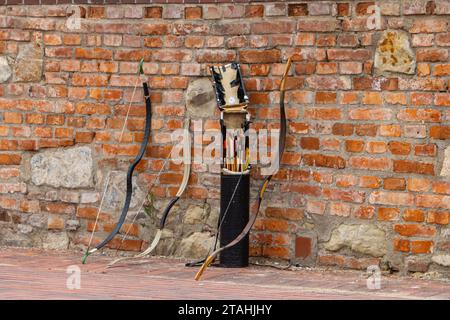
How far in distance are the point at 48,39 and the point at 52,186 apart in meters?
1.09

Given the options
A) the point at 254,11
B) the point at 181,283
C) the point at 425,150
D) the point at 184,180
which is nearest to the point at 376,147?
the point at 425,150

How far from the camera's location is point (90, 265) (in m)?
7.98

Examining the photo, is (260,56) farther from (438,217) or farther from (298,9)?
(438,217)

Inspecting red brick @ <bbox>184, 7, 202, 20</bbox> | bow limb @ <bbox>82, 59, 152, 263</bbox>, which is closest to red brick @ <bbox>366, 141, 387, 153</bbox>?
red brick @ <bbox>184, 7, 202, 20</bbox>

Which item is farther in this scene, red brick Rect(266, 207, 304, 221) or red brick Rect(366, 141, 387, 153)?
red brick Rect(266, 207, 304, 221)

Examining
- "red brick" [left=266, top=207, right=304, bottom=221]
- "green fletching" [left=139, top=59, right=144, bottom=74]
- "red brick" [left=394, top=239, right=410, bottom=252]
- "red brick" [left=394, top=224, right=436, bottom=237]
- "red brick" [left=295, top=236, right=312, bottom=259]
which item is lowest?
"red brick" [left=295, top=236, right=312, bottom=259]

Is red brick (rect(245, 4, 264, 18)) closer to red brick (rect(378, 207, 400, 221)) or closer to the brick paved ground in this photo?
red brick (rect(378, 207, 400, 221))

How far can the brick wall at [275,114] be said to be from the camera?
7.41 metres

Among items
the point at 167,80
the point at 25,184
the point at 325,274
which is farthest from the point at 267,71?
the point at 25,184

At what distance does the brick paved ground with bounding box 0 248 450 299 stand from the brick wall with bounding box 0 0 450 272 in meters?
0.31

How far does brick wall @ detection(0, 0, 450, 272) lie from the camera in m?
7.41

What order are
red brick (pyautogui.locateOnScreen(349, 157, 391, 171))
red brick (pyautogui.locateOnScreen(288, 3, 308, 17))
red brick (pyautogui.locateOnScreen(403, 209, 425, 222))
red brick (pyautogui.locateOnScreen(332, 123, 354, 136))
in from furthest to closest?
red brick (pyautogui.locateOnScreen(288, 3, 308, 17))
red brick (pyautogui.locateOnScreen(332, 123, 354, 136))
red brick (pyautogui.locateOnScreen(349, 157, 391, 171))
red brick (pyautogui.locateOnScreen(403, 209, 425, 222))

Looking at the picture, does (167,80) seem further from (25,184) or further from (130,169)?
(25,184)

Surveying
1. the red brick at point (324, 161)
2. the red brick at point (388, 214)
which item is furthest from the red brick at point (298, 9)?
the red brick at point (388, 214)
